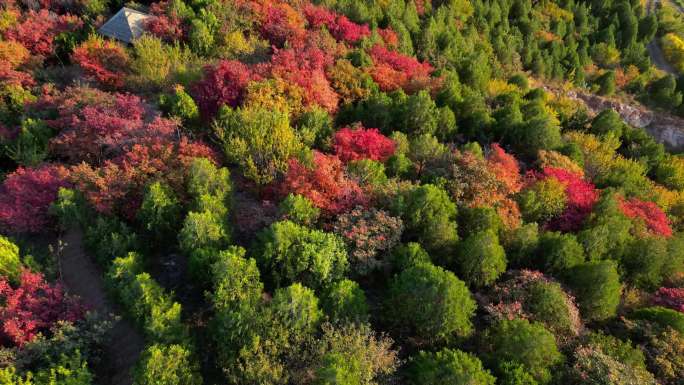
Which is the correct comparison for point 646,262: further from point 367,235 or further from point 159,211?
point 159,211

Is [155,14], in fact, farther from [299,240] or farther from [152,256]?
[299,240]

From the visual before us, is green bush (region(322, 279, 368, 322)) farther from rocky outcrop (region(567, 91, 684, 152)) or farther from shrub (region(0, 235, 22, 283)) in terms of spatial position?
rocky outcrop (region(567, 91, 684, 152))

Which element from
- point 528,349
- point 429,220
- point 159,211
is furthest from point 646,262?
point 159,211

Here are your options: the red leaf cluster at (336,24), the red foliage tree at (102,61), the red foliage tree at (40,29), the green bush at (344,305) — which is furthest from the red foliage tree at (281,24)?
the green bush at (344,305)

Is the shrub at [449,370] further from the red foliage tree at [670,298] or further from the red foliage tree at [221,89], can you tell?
the red foliage tree at [221,89]

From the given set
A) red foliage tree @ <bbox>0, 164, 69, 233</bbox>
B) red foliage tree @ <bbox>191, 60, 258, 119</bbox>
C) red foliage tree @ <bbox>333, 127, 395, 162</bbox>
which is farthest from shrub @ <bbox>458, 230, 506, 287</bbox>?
red foliage tree @ <bbox>0, 164, 69, 233</bbox>

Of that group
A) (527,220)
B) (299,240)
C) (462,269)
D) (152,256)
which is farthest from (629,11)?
(152,256)
